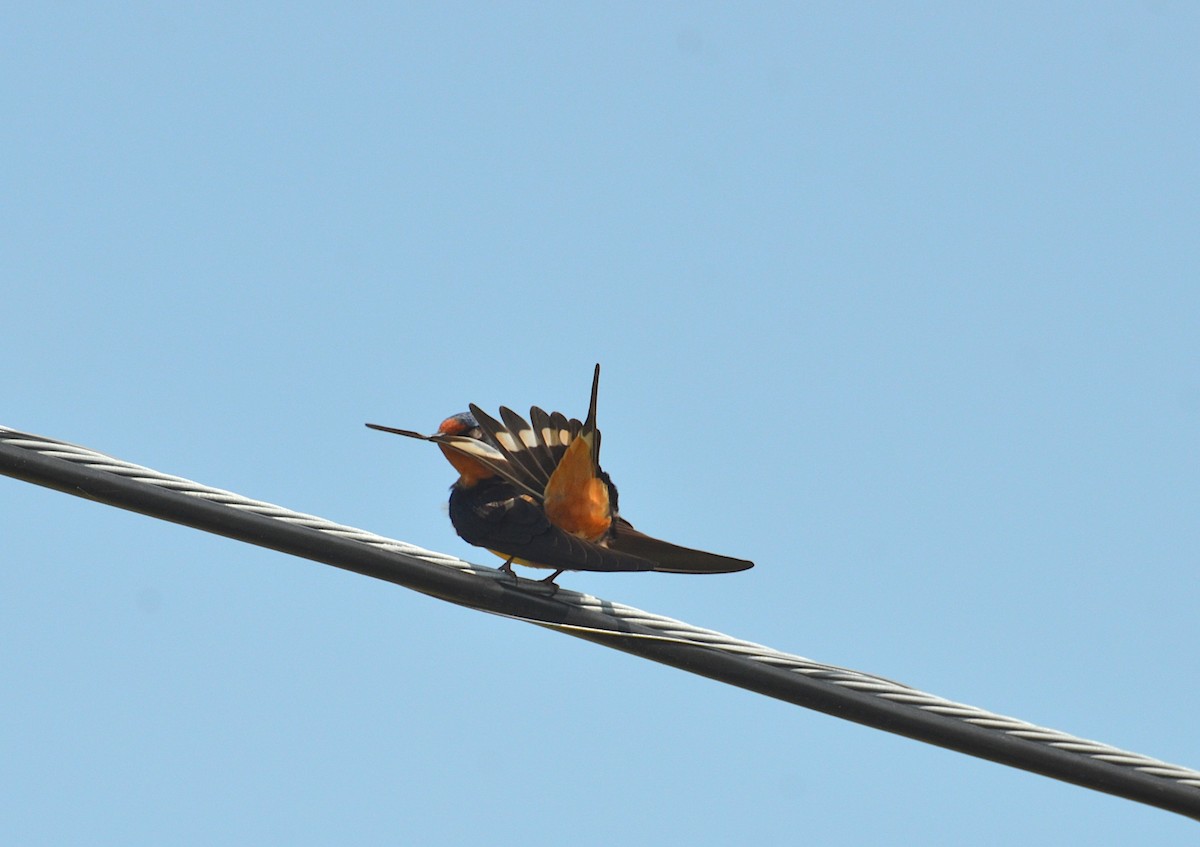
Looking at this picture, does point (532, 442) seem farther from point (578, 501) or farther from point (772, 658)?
point (772, 658)

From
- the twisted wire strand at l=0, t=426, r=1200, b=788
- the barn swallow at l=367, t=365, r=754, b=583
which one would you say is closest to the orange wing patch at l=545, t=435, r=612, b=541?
the barn swallow at l=367, t=365, r=754, b=583

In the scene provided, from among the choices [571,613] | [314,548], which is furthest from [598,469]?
[314,548]

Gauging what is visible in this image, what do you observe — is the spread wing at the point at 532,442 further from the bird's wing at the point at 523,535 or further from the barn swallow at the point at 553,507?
the bird's wing at the point at 523,535

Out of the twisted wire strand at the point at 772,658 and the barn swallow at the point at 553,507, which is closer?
the twisted wire strand at the point at 772,658

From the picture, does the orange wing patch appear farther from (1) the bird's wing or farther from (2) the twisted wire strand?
(2) the twisted wire strand

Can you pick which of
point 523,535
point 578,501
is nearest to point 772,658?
point 578,501

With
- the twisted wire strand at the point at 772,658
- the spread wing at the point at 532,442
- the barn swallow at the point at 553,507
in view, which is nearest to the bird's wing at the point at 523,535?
the barn swallow at the point at 553,507

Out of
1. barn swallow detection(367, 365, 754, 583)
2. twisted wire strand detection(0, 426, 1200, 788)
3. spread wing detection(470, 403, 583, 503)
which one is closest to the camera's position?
twisted wire strand detection(0, 426, 1200, 788)

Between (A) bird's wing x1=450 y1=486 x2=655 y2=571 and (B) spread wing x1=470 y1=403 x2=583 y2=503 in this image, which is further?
(B) spread wing x1=470 y1=403 x2=583 y2=503
